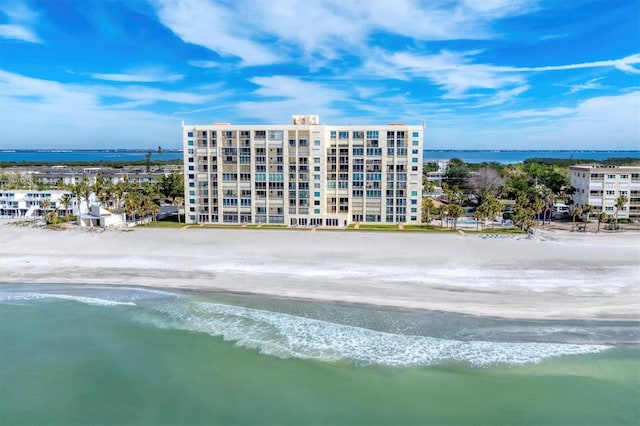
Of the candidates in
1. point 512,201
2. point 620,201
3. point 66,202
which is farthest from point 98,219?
point 512,201

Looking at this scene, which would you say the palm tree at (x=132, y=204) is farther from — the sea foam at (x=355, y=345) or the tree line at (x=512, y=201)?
the tree line at (x=512, y=201)

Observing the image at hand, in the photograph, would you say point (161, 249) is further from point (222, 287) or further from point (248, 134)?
point (248, 134)

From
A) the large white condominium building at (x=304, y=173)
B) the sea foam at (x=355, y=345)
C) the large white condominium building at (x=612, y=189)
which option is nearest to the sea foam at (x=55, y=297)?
the sea foam at (x=355, y=345)

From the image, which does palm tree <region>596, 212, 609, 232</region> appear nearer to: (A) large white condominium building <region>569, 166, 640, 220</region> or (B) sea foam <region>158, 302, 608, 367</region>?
(A) large white condominium building <region>569, 166, 640, 220</region>

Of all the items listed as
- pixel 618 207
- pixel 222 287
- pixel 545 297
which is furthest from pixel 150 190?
pixel 618 207

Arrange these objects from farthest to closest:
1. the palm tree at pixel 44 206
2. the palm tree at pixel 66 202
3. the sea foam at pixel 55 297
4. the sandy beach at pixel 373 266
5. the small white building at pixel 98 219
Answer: the palm tree at pixel 44 206 → the palm tree at pixel 66 202 → the small white building at pixel 98 219 → the sea foam at pixel 55 297 → the sandy beach at pixel 373 266

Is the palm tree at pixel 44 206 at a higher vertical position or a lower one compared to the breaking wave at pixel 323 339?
higher

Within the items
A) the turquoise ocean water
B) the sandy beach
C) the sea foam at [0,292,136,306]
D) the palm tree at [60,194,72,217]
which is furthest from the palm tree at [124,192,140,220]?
the turquoise ocean water
